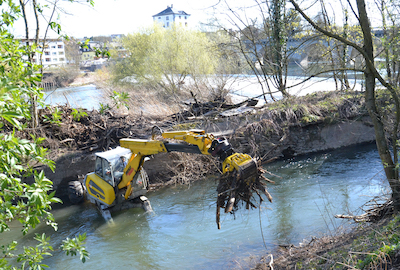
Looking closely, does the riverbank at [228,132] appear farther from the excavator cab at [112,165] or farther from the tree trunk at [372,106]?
the tree trunk at [372,106]

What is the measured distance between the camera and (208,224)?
29.7 feet

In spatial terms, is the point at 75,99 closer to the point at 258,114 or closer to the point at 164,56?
the point at 164,56

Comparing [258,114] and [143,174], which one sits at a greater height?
[258,114]

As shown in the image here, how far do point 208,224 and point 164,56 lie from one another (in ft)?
78.5

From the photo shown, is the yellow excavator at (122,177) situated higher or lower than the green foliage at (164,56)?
lower

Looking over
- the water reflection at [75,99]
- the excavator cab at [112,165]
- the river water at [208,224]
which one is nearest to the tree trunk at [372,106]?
the river water at [208,224]

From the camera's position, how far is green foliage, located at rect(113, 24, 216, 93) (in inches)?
1080

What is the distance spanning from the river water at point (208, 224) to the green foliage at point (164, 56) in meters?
14.9

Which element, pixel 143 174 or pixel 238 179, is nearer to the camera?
pixel 238 179

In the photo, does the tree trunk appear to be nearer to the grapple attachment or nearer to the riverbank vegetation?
the riverbank vegetation

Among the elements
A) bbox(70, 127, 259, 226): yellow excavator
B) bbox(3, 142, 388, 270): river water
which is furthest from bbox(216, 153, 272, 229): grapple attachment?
bbox(70, 127, 259, 226): yellow excavator

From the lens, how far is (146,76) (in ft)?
112

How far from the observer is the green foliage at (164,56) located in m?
27.4

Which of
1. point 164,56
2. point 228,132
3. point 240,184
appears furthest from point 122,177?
point 164,56
